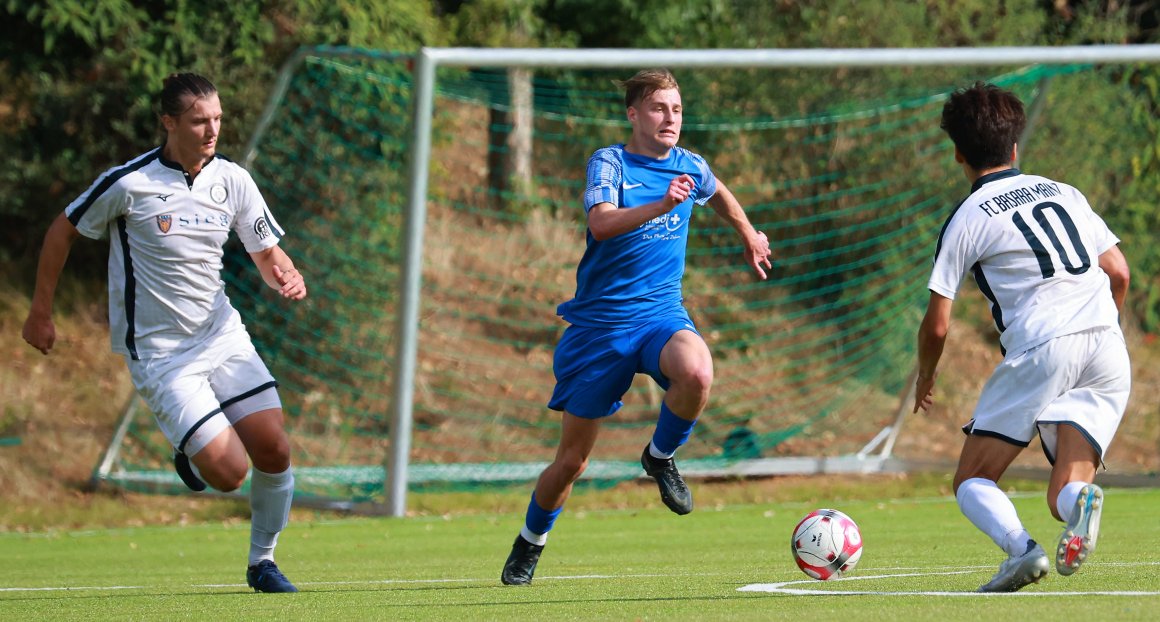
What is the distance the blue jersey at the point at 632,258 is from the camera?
20.9ft

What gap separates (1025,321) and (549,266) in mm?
8922

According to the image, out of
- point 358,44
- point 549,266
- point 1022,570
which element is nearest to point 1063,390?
point 1022,570

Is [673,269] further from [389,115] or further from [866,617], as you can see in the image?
[389,115]

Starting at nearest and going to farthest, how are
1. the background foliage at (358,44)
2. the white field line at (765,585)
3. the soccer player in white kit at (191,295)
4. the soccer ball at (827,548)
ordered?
the white field line at (765,585) → the soccer ball at (827,548) → the soccer player in white kit at (191,295) → the background foliage at (358,44)

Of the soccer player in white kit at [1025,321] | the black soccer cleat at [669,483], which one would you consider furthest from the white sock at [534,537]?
the soccer player in white kit at [1025,321]

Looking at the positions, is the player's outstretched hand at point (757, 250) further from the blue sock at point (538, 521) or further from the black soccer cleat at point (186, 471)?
the black soccer cleat at point (186, 471)

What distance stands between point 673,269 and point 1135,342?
429 inches

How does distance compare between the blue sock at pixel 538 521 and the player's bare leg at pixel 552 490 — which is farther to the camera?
the blue sock at pixel 538 521

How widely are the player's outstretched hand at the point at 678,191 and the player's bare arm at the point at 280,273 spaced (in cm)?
173

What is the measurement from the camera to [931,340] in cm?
513

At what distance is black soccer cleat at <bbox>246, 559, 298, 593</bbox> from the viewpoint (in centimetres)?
655

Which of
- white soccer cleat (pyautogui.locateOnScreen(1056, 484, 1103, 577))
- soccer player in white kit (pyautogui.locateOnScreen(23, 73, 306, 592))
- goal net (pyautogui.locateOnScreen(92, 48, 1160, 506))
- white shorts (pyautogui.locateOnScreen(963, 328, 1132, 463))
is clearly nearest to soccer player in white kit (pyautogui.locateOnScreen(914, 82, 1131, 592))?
white shorts (pyautogui.locateOnScreen(963, 328, 1132, 463))

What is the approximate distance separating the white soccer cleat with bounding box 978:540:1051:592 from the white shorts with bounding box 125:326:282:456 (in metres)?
3.21

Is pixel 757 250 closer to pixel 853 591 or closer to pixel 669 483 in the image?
pixel 669 483
